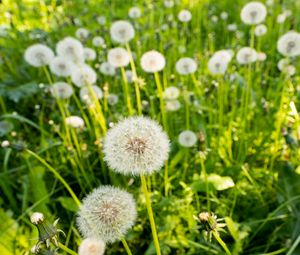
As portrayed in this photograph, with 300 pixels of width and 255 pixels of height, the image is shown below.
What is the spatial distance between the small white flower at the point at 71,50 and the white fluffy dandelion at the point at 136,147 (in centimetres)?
120

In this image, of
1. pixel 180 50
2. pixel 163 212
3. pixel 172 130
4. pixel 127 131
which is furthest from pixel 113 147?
pixel 180 50

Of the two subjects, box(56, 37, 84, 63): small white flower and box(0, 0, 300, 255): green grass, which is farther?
box(56, 37, 84, 63): small white flower

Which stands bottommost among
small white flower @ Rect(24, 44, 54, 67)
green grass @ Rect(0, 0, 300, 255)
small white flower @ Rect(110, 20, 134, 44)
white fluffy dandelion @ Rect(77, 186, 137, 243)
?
green grass @ Rect(0, 0, 300, 255)

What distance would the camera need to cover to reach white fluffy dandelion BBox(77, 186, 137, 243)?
3.39 feet

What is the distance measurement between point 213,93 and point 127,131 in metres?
1.55

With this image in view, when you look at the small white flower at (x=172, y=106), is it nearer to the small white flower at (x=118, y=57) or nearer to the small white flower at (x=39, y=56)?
the small white flower at (x=118, y=57)

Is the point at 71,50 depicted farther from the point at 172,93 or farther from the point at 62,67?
the point at 172,93

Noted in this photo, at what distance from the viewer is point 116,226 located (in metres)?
1.04

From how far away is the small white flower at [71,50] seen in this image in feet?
7.39

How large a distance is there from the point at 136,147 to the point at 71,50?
136 cm

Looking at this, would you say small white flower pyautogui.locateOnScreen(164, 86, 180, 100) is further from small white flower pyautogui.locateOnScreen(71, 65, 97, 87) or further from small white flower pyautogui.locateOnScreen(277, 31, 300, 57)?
small white flower pyautogui.locateOnScreen(277, 31, 300, 57)

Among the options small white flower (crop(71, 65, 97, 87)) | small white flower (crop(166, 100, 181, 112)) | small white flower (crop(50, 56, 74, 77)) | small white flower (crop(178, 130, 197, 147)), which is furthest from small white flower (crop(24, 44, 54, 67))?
small white flower (crop(178, 130, 197, 147))

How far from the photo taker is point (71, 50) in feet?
7.47

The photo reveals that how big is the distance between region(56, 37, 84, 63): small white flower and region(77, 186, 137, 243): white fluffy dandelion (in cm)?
130
